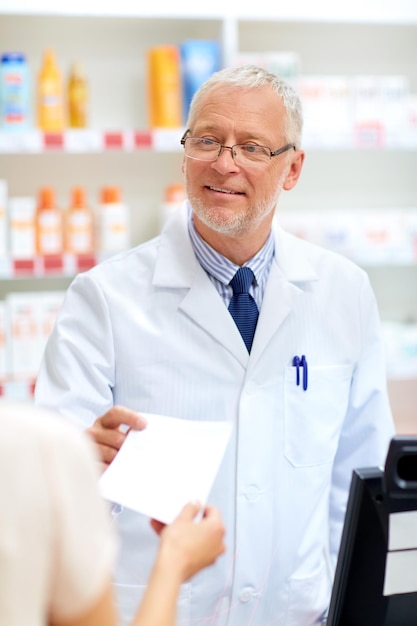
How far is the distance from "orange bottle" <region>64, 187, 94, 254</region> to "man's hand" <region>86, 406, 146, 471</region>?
1805mm

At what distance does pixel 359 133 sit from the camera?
3250mm

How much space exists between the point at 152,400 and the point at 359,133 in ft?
6.26

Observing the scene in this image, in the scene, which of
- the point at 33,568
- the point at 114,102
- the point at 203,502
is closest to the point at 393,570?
the point at 203,502

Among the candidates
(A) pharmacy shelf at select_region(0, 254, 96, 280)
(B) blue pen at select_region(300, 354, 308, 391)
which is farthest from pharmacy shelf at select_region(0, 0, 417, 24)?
(B) blue pen at select_region(300, 354, 308, 391)

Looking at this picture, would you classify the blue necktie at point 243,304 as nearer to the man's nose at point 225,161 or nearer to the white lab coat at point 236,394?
the white lab coat at point 236,394

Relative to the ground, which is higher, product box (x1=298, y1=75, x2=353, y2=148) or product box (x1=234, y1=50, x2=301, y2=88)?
product box (x1=234, y1=50, x2=301, y2=88)

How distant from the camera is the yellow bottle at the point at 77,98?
10.4 ft

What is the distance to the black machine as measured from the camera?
1.08 m

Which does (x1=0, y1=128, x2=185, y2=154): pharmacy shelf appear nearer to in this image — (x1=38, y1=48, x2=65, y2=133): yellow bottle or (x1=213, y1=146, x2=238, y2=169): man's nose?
(x1=38, y1=48, x2=65, y2=133): yellow bottle

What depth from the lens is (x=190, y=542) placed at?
3.12 ft

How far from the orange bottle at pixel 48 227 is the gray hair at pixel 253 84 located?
4.43 feet

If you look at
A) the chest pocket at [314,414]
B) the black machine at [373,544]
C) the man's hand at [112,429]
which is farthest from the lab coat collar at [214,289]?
the black machine at [373,544]

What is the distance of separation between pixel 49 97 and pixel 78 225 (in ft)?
1.54

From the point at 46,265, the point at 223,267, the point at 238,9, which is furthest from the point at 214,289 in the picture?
the point at 238,9
